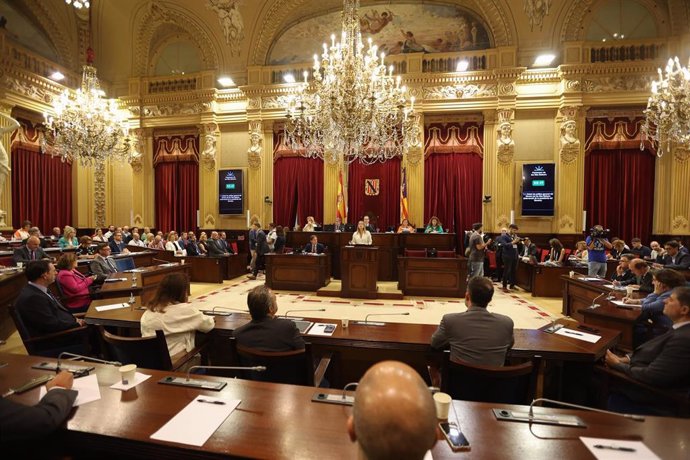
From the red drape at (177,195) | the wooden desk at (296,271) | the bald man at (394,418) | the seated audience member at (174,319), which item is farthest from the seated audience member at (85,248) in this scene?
the bald man at (394,418)

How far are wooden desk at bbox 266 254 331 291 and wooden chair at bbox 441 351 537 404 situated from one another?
20.4 ft

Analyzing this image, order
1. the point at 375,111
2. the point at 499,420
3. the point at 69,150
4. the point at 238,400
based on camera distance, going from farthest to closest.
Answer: the point at 69,150 < the point at 375,111 < the point at 238,400 < the point at 499,420

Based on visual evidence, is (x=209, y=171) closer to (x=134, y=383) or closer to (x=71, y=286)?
(x=71, y=286)

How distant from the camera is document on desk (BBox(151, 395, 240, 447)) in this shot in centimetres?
137

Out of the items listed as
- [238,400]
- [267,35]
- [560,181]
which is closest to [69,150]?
[267,35]

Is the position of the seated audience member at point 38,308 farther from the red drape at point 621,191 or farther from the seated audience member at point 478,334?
the red drape at point 621,191

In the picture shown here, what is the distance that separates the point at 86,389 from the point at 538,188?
35.8ft

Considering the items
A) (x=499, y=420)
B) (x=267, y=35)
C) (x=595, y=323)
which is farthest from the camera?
(x=267, y=35)

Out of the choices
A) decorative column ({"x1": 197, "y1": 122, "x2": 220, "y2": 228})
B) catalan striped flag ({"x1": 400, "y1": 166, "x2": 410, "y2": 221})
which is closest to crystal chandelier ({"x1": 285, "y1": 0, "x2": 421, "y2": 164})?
catalan striped flag ({"x1": 400, "y1": 166, "x2": 410, "y2": 221})

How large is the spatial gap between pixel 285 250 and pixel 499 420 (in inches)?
334

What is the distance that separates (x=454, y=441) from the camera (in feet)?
4.49

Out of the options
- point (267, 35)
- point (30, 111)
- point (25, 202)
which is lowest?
point (25, 202)

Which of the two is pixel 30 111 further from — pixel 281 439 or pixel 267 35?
pixel 281 439

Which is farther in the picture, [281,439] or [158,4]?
[158,4]
